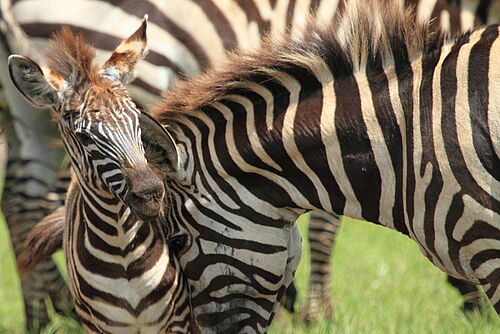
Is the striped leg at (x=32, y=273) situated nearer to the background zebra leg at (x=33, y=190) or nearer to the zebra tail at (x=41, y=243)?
the background zebra leg at (x=33, y=190)

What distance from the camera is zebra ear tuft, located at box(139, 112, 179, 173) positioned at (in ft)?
14.6

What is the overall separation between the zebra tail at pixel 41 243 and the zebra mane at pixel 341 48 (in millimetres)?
1413

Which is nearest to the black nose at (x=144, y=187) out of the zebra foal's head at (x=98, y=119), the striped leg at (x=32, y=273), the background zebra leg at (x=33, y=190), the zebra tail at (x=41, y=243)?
the zebra foal's head at (x=98, y=119)

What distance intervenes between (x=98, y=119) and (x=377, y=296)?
14.5 feet

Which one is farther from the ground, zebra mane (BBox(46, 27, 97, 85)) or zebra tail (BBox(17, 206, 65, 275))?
zebra mane (BBox(46, 27, 97, 85))

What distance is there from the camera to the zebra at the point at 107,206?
438 cm

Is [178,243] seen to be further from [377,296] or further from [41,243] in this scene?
[377,296]

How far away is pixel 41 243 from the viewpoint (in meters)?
5.55

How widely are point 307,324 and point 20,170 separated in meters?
2.70

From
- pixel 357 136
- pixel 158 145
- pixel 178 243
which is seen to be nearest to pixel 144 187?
pixel 158 145

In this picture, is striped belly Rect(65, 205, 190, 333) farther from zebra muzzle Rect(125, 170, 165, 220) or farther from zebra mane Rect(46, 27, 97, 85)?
zebra mane Rect(46, 27, 97, 85)

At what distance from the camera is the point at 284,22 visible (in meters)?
7.07

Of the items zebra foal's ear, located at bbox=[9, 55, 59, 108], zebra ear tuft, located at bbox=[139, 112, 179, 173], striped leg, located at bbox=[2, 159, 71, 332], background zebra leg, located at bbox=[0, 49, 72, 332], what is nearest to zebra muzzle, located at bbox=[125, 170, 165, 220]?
zebra ear tuft, located at bbox=[139, 112, 179, 173]

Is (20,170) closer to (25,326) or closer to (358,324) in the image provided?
(25,326)
